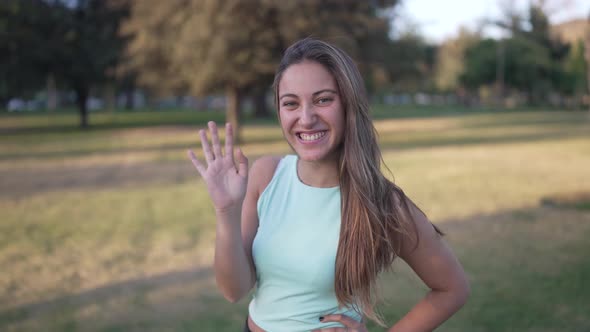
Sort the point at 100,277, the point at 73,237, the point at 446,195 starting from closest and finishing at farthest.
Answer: the point at 100,277, the point at 73,237, the point at 446,195

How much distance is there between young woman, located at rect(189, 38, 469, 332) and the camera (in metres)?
1.73

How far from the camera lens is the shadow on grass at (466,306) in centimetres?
467

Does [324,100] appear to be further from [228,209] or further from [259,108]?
[259,108]

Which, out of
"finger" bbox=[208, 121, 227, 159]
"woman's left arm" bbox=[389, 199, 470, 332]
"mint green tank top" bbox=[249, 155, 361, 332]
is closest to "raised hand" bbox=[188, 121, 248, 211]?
"finger" bbox=[208, 121, 227, 159]

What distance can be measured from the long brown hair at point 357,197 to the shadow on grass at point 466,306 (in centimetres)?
308

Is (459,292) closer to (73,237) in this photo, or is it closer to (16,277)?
(16,277)

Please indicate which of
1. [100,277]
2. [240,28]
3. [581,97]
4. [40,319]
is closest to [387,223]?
[40,319]

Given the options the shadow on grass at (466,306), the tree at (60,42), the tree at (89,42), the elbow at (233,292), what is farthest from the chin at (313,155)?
the tree at (89,42)

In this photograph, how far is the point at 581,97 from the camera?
187 feet

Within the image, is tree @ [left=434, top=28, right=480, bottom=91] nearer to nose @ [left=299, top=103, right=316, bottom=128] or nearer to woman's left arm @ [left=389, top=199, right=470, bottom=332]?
woman's left arm @ [left=389, top=199, right=470, bottom=332]

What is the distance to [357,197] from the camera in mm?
1726

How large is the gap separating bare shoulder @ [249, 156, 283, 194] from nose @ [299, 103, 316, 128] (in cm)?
29

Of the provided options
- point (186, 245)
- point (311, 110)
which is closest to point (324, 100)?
point (311, 110)

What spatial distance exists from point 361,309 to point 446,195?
8.75 meters
